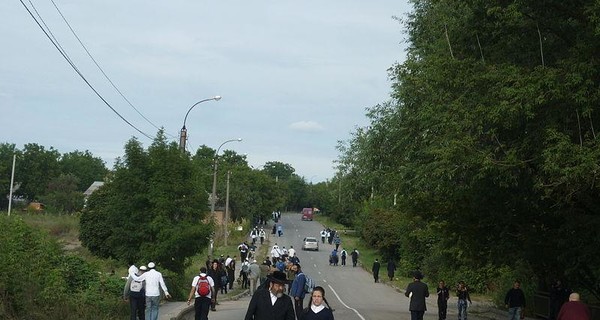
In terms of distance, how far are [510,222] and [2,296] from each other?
1465 cm

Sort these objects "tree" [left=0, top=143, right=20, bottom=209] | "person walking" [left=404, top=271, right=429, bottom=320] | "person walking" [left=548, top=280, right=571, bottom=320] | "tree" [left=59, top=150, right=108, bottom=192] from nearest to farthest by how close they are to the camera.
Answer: "person walking" [left=404, top=271, right=429, bottom=320] → "person walking" [left=548, top=280, right=571, bottom=320] → "tree" [left=0, top=143, right=20, bottom=209] → "tree" [left=59, top=150, right=108, bottom=192]

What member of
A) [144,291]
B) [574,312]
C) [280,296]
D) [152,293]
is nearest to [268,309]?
[280,296]

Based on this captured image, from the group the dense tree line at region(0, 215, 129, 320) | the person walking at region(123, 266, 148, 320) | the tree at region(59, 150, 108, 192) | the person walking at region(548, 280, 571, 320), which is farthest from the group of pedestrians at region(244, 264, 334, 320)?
the tree at region(59, 150, 108, 192)

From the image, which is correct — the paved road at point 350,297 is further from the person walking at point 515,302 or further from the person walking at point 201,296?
the person walking at point 515,302

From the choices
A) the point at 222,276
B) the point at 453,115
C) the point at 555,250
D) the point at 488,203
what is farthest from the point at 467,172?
the point at 222,276

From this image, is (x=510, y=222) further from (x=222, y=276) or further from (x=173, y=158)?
(x=222, y=276)

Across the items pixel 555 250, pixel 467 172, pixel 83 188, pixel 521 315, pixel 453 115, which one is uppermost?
pixel 83 188

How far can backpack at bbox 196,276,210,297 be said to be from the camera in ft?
61.7

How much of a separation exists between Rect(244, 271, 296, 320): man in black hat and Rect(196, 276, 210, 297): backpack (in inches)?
340

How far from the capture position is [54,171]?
14212 centimetres

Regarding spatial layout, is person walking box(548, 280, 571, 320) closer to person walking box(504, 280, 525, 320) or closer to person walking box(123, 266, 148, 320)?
person walking box(504, 280, 525, 320)

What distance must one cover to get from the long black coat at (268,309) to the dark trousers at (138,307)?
9046mm

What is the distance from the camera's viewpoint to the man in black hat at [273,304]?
33.7ft

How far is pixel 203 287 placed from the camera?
18812 millimetres
